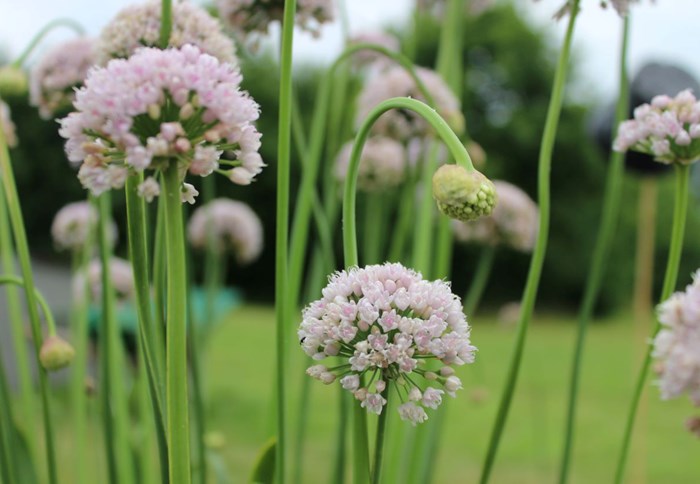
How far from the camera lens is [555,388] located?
4.96 metres

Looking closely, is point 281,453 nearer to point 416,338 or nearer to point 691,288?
point 416,338

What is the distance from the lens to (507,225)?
1725 mm

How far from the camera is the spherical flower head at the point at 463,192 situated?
535 millimetres

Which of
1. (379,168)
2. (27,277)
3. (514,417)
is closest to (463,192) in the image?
(27,277)

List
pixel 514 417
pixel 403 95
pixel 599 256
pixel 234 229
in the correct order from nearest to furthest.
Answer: pixel 599 256
pixel 403 95
pixel 234 229
pixel 514 417

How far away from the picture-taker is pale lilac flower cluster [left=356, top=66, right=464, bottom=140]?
1219 mm

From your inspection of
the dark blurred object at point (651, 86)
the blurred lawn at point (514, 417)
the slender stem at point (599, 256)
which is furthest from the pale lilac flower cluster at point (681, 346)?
the dark blurred object at point (651, 86)

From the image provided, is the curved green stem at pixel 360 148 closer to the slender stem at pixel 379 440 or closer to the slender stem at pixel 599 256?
the slender stem at pixel 379 440

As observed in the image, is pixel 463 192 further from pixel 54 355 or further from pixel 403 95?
pixel 403 95

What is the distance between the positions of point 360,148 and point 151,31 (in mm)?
308

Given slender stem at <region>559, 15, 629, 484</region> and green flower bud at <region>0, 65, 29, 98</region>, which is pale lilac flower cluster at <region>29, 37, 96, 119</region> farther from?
slender stem at <region>559, 15, 629, 484</region>

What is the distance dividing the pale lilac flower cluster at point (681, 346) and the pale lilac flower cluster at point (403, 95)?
0.70m

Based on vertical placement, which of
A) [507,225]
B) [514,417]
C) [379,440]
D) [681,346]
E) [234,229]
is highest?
[681,346]

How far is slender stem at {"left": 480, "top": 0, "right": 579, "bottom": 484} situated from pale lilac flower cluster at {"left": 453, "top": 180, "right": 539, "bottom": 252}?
908 mm
